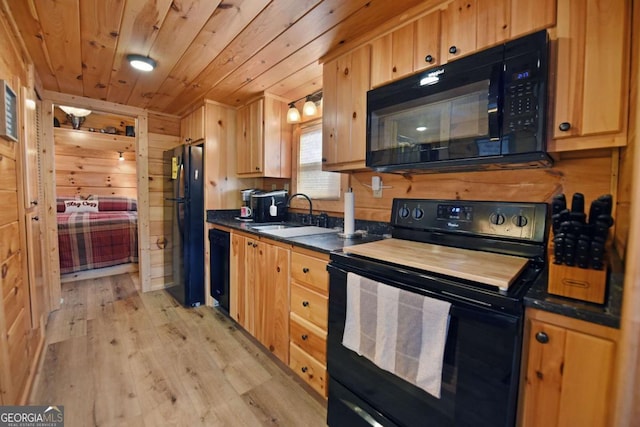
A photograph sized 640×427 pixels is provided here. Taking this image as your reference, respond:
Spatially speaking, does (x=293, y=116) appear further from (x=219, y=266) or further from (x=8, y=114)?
(x=8, y=114)

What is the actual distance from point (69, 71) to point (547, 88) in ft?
10.3

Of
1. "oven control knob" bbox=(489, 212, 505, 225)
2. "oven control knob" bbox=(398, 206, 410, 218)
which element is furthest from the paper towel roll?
"oven control knob" bbox=(489, 212, 505, 225)

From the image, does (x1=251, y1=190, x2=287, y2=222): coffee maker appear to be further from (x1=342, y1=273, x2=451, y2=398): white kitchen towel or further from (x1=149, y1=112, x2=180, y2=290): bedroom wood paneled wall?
(x1=342, y1=273, x2=451, y2=398): white kitchen towel

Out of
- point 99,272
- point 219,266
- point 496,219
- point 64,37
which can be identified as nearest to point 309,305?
point 496,219

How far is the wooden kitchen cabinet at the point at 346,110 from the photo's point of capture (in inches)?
64.3

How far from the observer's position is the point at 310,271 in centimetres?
156

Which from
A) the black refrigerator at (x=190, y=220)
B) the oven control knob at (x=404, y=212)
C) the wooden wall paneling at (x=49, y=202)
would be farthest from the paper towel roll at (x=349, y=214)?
the wooden wall paneling at (x=49, y=202)

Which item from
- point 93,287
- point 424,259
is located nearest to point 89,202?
point 93,287

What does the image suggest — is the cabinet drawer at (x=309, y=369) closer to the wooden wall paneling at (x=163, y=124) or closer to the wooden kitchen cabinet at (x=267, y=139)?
the wooden kitchen cabinet at (x=267, y=139)

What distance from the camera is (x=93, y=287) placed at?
3.40 m

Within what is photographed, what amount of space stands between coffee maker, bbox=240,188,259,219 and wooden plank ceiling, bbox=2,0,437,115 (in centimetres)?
97

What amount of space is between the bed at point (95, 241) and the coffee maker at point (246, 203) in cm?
244

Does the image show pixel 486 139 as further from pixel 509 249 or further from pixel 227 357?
pixel 227 357

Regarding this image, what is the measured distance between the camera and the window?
92.0 inches
